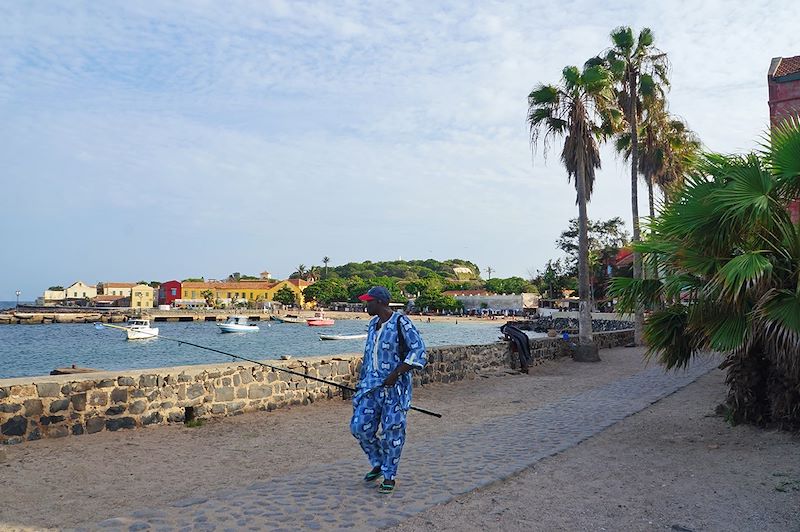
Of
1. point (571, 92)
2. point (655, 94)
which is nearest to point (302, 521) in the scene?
point (571, 92)

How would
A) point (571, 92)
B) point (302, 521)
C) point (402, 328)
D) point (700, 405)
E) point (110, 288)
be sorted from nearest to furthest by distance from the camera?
point (302, 521) < point (402, 328) < point (700, 405) < point (571, 92) < point (110, 288)

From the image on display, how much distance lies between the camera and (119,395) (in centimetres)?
801

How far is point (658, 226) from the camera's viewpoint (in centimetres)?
824

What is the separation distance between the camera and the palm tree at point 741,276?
270 inches

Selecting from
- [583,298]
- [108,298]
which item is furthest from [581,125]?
[108,298]

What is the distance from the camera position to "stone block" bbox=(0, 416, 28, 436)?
6953 mm

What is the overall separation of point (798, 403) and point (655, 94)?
18.9 m

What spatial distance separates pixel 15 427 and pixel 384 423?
439 cm

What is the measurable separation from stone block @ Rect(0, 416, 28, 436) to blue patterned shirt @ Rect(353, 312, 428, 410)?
13.4ft

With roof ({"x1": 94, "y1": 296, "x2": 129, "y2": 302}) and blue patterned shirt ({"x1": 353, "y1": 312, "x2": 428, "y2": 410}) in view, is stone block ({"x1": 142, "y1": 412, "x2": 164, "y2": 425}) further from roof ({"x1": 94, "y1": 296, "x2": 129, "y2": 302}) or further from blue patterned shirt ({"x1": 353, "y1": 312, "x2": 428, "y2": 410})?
roof ({"x1": 94, "y1": 296, "x2": 129, "y2": 302})

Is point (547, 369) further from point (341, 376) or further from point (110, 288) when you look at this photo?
point (110, 288)

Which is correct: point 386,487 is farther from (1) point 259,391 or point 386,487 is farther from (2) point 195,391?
(1) point 259,391

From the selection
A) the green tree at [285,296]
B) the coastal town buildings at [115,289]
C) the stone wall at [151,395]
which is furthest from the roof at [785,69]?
the coastal town buildings at [115,289]

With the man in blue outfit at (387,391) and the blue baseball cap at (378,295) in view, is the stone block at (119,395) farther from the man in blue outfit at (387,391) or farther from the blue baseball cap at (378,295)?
the blue baseball cap at (378,295)
